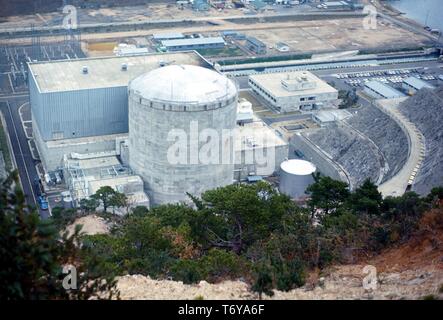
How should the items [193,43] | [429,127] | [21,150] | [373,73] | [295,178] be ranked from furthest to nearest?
[193,43] → [373,73] → [21,150] → [429,127] → [295,178]

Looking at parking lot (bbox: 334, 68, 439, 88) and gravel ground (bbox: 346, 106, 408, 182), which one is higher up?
gravel ground (bbox: 346, 106, 408, 182)

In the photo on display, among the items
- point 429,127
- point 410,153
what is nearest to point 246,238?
point 410,153

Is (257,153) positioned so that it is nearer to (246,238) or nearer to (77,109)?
(77,109)

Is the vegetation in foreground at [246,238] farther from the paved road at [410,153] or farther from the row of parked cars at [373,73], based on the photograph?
the row of parked cars at [373,73]

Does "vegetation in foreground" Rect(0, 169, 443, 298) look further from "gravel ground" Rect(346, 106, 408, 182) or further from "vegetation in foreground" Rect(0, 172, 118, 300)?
"gravel ground" Rect(346, 106, 408, 182)

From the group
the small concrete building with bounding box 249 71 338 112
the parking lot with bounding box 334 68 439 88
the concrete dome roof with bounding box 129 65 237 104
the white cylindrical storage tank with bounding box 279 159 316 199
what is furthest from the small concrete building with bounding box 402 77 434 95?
the concrete dome roof with bounding box 129 65 237 104

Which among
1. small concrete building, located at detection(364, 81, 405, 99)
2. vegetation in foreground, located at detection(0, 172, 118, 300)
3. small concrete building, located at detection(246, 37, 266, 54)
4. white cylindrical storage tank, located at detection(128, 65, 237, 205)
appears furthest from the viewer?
small concrete building, located at detection(246, 37, 266, 54)

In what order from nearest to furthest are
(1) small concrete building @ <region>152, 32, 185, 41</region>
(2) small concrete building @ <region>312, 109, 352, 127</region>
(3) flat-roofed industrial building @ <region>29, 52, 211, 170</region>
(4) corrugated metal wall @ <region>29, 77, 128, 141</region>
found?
(4) corrugated metal wall @ <region>29, 77, 128, 141</region>, (3) flat-roofed industrial building @ <region>29, 52, 211, 170</region>, (2) small concrete building @ <region>312, 109, 352, 127</region>, (1) small concrete building @ <region>152, 32, 185, 41</region>
